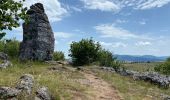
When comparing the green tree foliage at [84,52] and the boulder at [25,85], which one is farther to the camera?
the green tree foliage at [84,52]

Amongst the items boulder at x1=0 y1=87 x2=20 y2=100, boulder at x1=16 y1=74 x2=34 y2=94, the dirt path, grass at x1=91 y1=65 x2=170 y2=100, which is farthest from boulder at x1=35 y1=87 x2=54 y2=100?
grass at x1=91 y1=65 x2=170 y2=100

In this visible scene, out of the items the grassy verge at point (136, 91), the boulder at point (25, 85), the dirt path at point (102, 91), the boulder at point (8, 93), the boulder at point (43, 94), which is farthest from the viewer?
the grassy verge at point (136, 91)

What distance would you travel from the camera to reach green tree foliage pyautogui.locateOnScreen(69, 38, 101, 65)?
50781 millimetres

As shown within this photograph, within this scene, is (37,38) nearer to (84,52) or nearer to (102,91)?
(84,52)

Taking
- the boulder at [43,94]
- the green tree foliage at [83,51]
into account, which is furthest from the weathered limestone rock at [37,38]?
the boulder at [43,94]

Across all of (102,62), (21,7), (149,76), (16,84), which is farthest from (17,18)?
(102,62)

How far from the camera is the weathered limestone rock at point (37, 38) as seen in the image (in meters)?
50.5

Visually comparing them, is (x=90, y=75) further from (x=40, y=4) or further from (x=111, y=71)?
(x=40, y=4)

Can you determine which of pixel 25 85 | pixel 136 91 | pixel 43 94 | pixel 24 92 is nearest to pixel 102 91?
pixel 136 91

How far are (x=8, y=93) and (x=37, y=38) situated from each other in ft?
100.0

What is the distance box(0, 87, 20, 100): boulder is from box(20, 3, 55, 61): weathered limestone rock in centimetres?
2887

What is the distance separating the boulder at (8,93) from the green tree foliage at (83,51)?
29.6m

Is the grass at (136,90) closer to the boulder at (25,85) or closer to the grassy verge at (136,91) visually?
the grassy verge at (136,91)

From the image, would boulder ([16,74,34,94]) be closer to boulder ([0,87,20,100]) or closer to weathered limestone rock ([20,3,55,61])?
boulder ([0,87,20,100])
